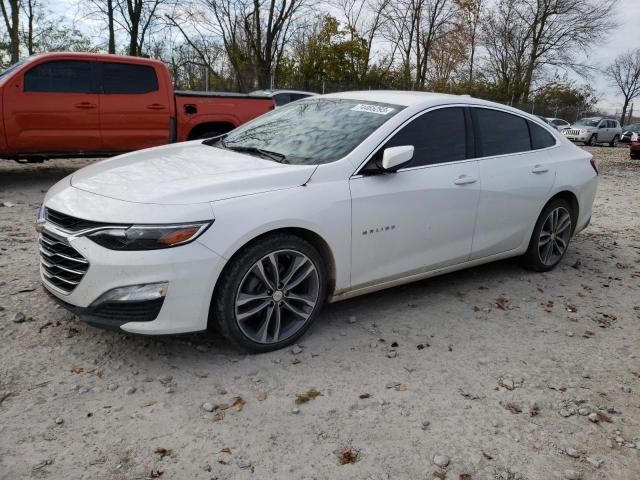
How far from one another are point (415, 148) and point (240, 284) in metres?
1.71

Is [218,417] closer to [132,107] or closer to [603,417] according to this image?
[603,417]

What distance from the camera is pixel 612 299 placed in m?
4.80

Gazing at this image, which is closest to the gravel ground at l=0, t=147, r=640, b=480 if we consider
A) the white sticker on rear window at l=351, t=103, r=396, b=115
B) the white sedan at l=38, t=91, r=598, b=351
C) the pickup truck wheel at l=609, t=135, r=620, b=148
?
the white sedan at l=38, t=91, r=598, b=351

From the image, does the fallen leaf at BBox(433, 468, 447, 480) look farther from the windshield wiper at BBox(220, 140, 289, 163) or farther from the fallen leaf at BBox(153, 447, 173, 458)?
the windshield wiper at BBox(220, 140, 289, 163)

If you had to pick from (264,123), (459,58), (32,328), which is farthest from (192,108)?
(459,58)

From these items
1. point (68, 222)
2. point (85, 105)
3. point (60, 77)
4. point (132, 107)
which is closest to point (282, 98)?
point (132, 107)

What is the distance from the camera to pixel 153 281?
115 inches

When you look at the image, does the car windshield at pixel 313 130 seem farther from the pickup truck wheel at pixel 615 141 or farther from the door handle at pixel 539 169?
the pickup truck wheel at pixel 615 141

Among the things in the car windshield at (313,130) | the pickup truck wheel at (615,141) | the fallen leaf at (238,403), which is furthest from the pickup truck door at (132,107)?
the pickup truck wheel at (615,141)

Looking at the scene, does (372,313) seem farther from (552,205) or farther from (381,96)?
(552,205)

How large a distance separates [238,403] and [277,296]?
73cm

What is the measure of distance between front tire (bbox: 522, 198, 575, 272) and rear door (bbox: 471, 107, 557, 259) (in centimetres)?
17

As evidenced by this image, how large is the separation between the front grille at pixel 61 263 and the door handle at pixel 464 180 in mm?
2672

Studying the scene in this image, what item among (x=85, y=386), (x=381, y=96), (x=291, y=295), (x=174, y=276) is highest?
(x=381, y=96)
